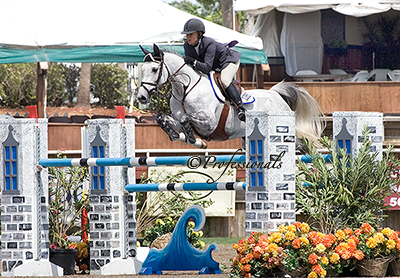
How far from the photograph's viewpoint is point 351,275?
20.7 ft

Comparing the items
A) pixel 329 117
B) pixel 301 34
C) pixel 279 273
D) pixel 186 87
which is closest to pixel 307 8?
pixel 301 34

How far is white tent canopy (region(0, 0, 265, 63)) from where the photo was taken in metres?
11.7

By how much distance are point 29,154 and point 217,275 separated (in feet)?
7.47

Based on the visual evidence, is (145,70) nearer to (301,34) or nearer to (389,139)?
(389,139)

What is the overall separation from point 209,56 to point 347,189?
2248mm

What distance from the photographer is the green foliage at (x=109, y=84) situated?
23.8m

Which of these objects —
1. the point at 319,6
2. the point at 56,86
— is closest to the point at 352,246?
the point at 319,6

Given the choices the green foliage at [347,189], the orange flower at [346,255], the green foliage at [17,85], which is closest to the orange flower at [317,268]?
the orange flower at [346,255]

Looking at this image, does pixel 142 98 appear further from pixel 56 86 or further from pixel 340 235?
pixel 56 86

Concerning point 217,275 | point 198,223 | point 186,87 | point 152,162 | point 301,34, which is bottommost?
point 217,275

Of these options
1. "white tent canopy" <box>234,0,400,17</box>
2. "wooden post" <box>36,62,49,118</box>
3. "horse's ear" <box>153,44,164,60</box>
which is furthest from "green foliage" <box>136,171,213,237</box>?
"white tent canopy" <box>234,0,400,17</box>

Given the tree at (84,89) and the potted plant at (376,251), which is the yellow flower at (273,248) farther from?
the tree at (84,89)

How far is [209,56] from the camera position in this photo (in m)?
7.83

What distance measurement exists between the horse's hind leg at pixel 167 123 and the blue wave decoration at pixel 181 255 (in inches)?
31.0
